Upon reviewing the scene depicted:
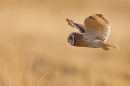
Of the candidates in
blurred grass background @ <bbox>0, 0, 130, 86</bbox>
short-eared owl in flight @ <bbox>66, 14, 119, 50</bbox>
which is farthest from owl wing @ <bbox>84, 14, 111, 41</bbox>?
blurred grass background @ <bbox>0, 0, 130, 86</bbox>

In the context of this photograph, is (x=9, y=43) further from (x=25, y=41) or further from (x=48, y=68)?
(x=48, y=68)

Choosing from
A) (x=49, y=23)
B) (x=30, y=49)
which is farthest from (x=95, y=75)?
(x=49, y=23)

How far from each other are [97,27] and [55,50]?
1735 millimetres

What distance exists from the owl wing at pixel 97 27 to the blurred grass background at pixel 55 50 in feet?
1.03

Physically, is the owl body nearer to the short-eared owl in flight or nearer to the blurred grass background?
the short-eared owl in flight

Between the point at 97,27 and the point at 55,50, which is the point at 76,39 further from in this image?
the point at 55,50

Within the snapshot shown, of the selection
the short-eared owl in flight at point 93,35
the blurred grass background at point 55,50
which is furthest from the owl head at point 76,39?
the blurred grass background at point 55,50

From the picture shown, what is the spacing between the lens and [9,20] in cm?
548

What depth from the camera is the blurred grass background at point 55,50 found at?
135 inches

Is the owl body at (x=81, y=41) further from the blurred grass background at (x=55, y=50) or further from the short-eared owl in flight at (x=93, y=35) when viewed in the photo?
the blurred grass background at (x=55, y=50)

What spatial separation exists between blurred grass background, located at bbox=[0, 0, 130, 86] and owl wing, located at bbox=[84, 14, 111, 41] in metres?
0.31

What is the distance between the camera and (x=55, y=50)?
14.4 ft

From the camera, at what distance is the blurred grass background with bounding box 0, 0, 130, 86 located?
3.44 m

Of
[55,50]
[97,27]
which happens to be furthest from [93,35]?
[55,50]
